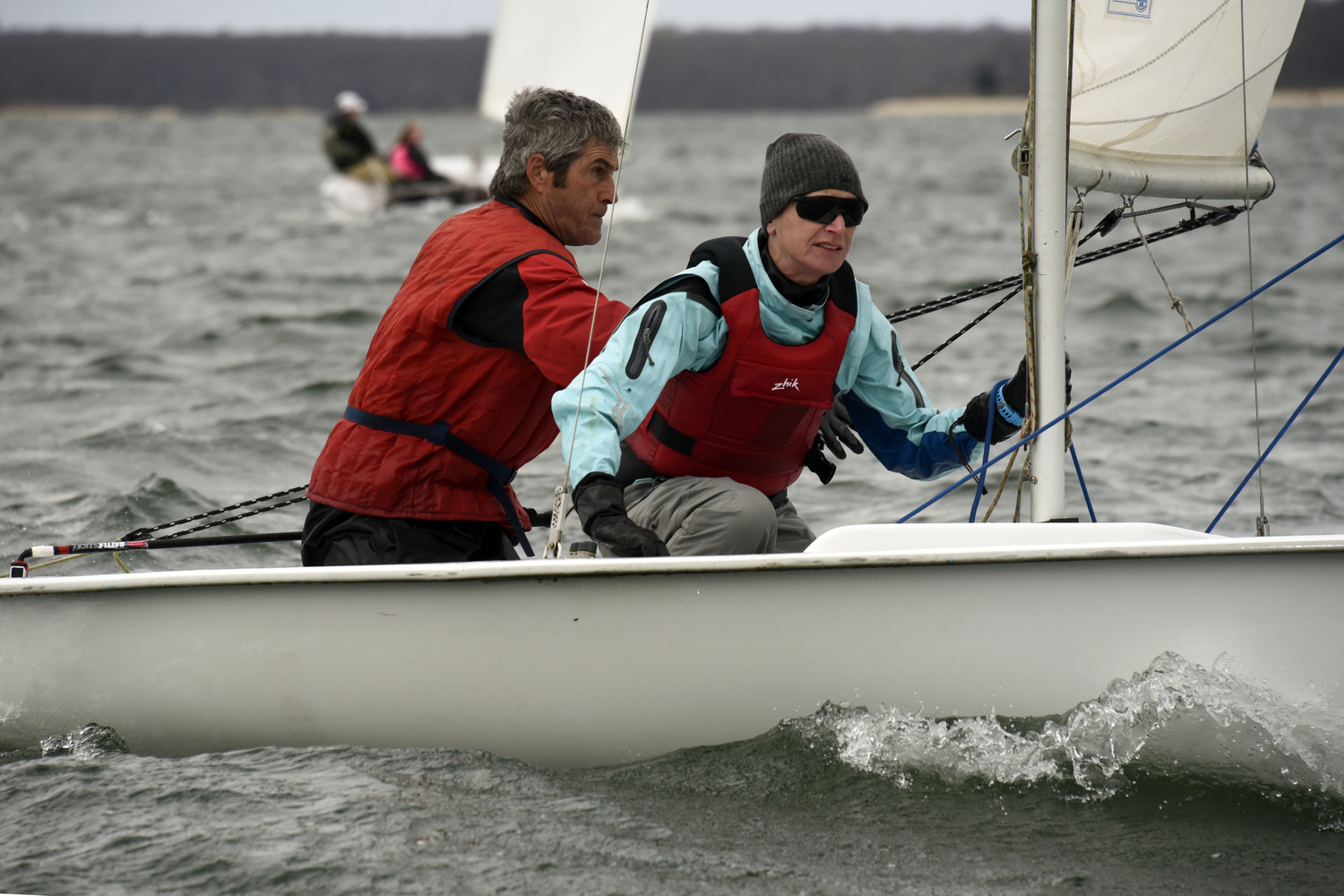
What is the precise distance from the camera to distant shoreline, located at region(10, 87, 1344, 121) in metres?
77.0

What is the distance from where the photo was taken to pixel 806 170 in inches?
87.0

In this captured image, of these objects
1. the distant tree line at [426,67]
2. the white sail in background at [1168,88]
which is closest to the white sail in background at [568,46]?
the white sail in background at [1168,88]

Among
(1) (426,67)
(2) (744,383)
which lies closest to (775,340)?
(2) (744,383)

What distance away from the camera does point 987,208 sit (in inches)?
715

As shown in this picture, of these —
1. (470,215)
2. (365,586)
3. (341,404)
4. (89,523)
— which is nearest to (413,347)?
(470,215)

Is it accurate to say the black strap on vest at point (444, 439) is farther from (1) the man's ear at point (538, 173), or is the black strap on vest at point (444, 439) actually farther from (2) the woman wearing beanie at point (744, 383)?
(1) the man's ear at point (538, 173)

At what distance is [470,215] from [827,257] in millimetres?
665

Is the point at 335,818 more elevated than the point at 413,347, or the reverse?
the point at 413,347

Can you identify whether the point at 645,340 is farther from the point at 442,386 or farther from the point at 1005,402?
the point at 1005,402

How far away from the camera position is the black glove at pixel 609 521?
6.57ft

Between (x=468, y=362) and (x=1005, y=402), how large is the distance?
0.97 m

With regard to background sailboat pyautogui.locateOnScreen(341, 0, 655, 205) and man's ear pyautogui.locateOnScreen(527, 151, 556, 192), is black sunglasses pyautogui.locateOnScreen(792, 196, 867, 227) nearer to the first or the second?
man's ear pyautogui.locateOnScreen(527, 151, 556, 192)

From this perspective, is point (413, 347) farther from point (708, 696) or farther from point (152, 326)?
point (152, 326)

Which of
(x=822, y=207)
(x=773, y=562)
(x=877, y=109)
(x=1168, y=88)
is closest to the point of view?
(x=773, y=562)
